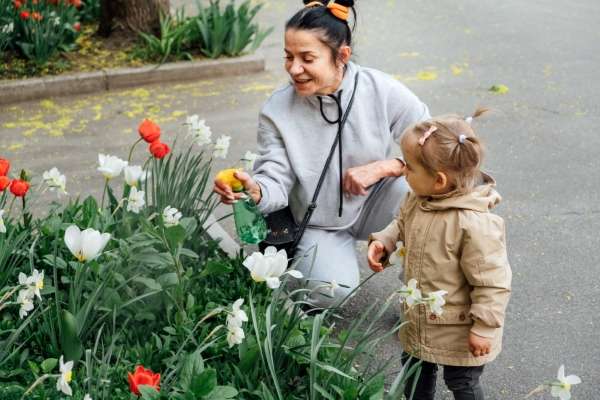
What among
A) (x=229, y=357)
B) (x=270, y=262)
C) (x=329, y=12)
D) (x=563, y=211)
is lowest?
(x=563, y=211)

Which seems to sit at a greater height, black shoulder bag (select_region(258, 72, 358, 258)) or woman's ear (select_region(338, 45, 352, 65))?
woman's ear (select_region(338, 45, 352, 65))

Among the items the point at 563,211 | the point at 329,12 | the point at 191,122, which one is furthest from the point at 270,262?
the point at 563,211

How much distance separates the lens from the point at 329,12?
3.22 m

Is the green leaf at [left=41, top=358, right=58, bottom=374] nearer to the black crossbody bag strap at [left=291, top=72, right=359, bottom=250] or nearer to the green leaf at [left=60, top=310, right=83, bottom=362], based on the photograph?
the green leaf at [left=60, top=310, right=83, bottom=362]

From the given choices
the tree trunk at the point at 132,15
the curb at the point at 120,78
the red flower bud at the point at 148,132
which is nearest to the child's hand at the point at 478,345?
the red flower bud at the point at 148,132

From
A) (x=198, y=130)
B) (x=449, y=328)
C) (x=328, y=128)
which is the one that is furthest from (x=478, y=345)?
(x=198, y=130)

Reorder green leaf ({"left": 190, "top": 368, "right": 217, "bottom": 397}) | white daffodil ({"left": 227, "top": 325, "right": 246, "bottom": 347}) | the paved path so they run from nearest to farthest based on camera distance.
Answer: green leaf ({"left": 190, "top": 368, "right": 217, "bottom": 397})
white daffodil ({"left": 227, "top": 325, "right": 246, "bottom": 347})
the paved path

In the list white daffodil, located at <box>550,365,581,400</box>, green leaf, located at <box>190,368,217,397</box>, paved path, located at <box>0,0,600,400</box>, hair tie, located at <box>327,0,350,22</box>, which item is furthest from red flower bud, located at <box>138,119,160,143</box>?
white daffodil, located at <box>550,365,581,400</box>

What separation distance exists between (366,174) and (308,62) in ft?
1.62

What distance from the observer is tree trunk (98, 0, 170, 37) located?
7055 millimetres

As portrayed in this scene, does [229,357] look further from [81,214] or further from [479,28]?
[479,28]

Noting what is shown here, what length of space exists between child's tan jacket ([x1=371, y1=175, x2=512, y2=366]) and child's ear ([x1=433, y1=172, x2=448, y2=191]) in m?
0.04

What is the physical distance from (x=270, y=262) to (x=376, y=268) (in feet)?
1.68

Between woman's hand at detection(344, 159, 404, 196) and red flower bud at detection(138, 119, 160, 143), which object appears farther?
woman's hand at detection(344, 159, 404, 196)
